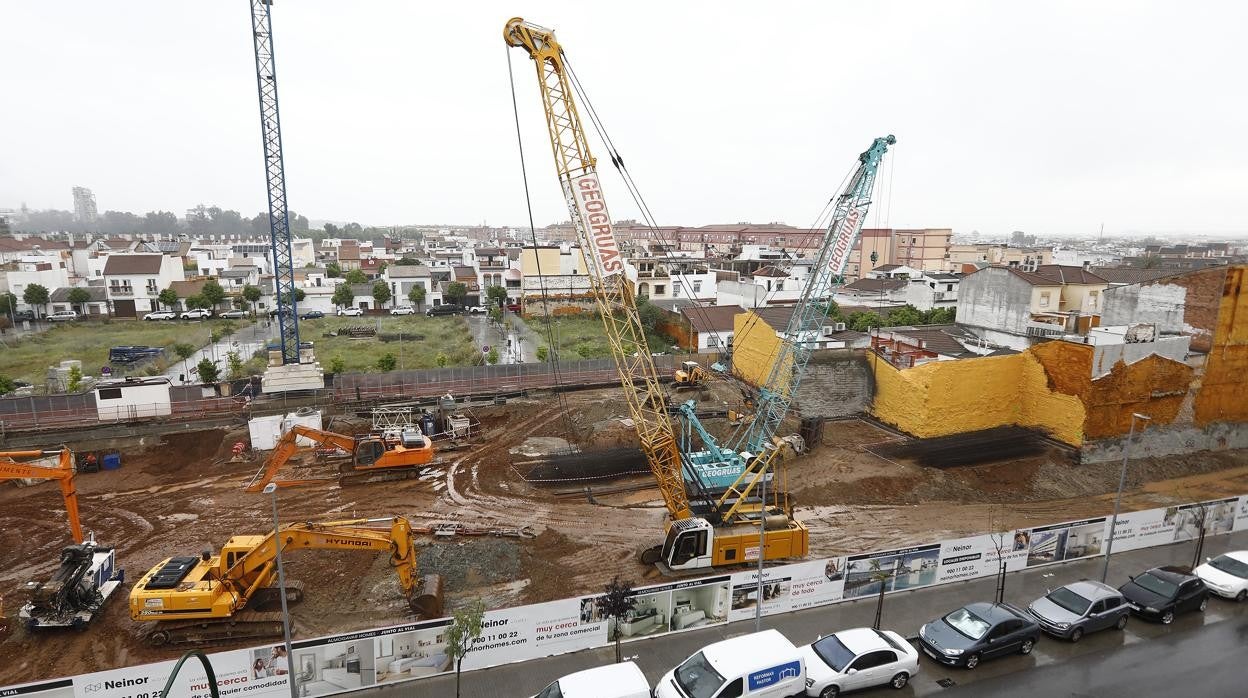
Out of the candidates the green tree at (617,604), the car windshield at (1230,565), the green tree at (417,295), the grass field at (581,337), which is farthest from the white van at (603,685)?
the green tree at (417,295)

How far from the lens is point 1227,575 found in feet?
50.9

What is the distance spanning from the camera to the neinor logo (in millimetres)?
17922

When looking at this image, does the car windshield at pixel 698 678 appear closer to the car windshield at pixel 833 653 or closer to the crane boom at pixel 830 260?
the car windshield at pixel 833 653

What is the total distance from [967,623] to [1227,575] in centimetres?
825

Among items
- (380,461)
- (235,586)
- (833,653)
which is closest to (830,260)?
(833,653)

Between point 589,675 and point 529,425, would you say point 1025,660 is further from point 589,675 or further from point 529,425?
point 529,425

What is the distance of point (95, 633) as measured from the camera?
14.1 m

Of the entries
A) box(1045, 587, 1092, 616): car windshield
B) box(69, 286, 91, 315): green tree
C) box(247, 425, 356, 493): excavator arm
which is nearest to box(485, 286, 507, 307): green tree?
box(69, 286, 91, 315): green tree

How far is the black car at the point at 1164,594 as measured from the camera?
14.1 m

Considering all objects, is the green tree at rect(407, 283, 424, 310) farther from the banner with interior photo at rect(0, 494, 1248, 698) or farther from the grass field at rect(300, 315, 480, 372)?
the banner with interior photo at rect(0, 494, 1248, 698)

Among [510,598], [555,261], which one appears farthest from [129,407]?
[555,261]

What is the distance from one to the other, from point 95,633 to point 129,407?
56.2 feet

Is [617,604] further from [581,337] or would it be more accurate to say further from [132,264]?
[132,264]

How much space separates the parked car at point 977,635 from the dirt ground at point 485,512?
18.8 ft
